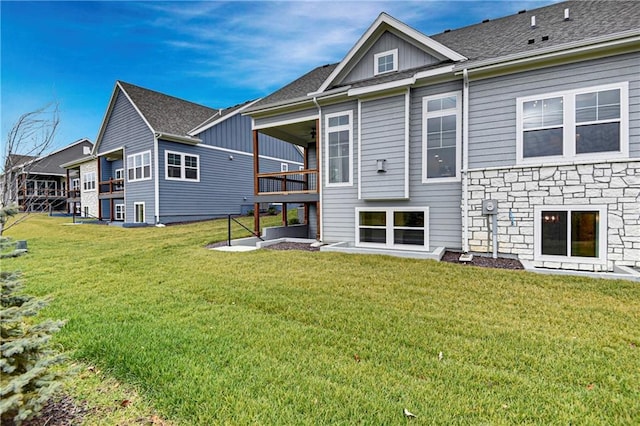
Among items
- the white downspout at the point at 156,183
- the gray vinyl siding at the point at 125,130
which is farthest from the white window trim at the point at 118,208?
the white downspout at the point at 156,183

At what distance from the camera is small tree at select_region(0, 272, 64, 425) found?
1.64 metres

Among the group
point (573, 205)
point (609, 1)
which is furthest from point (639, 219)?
point (609, 1)

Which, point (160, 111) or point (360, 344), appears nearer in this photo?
point (360, 344)

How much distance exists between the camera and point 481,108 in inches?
287

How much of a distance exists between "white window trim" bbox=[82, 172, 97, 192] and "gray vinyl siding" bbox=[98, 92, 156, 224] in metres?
5.03

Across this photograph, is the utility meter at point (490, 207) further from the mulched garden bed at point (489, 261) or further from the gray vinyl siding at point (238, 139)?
the gray vinyl siding at point (238, 139)

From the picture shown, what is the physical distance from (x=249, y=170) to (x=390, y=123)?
14.1 meters

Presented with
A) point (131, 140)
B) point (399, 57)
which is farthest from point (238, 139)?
point (399, 57)

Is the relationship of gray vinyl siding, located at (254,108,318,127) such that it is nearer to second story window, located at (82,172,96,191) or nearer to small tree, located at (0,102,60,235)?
small tree, located at (0,102,60,235)

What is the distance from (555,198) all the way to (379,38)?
21.3 ft


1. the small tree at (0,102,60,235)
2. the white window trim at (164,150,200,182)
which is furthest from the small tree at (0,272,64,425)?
the white window trim at (164,150,200,182)

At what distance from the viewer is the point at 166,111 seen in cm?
1841

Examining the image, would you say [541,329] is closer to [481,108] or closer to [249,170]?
[481,108]

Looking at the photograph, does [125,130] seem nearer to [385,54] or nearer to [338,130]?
[338,130]
